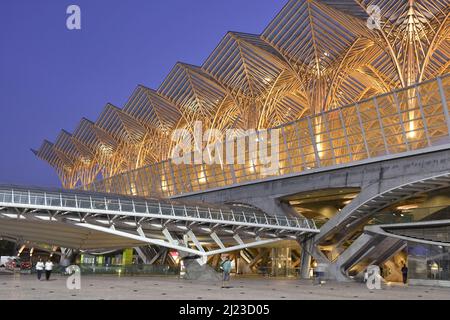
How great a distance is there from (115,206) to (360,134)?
21.2 m

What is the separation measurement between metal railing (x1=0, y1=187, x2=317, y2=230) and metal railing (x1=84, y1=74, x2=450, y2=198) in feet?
26.2

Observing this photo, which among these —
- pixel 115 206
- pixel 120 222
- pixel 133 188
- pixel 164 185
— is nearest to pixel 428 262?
pixel 120 222

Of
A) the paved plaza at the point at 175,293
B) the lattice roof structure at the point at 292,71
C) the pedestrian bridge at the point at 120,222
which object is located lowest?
the paved plaza at the point at 175,293

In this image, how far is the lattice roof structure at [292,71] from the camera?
48188 mm

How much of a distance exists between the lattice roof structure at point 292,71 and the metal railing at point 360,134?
4.40 meters

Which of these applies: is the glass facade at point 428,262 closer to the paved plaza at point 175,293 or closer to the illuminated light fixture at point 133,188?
the paved plaza at point 175,293

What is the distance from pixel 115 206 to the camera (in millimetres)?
39656

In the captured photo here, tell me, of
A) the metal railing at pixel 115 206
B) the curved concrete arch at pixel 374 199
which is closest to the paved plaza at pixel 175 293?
the metal railing at pixel 115 206

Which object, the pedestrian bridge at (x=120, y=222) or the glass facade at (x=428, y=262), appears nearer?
the pedestrian bridge at (x=120, y=222)

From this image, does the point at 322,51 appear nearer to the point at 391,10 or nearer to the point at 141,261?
the point at 391,10

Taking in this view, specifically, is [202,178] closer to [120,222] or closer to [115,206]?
[120,222]

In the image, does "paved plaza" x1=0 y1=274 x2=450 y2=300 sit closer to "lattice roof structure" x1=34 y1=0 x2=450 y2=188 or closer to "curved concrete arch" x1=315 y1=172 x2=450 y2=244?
"curved concrete arch" x1=315 y1=172 x2=450 y2=244

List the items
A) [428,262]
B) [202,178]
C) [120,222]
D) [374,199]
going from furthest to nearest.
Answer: [202,178]
[374,199]
[428,262]
[120,222]
